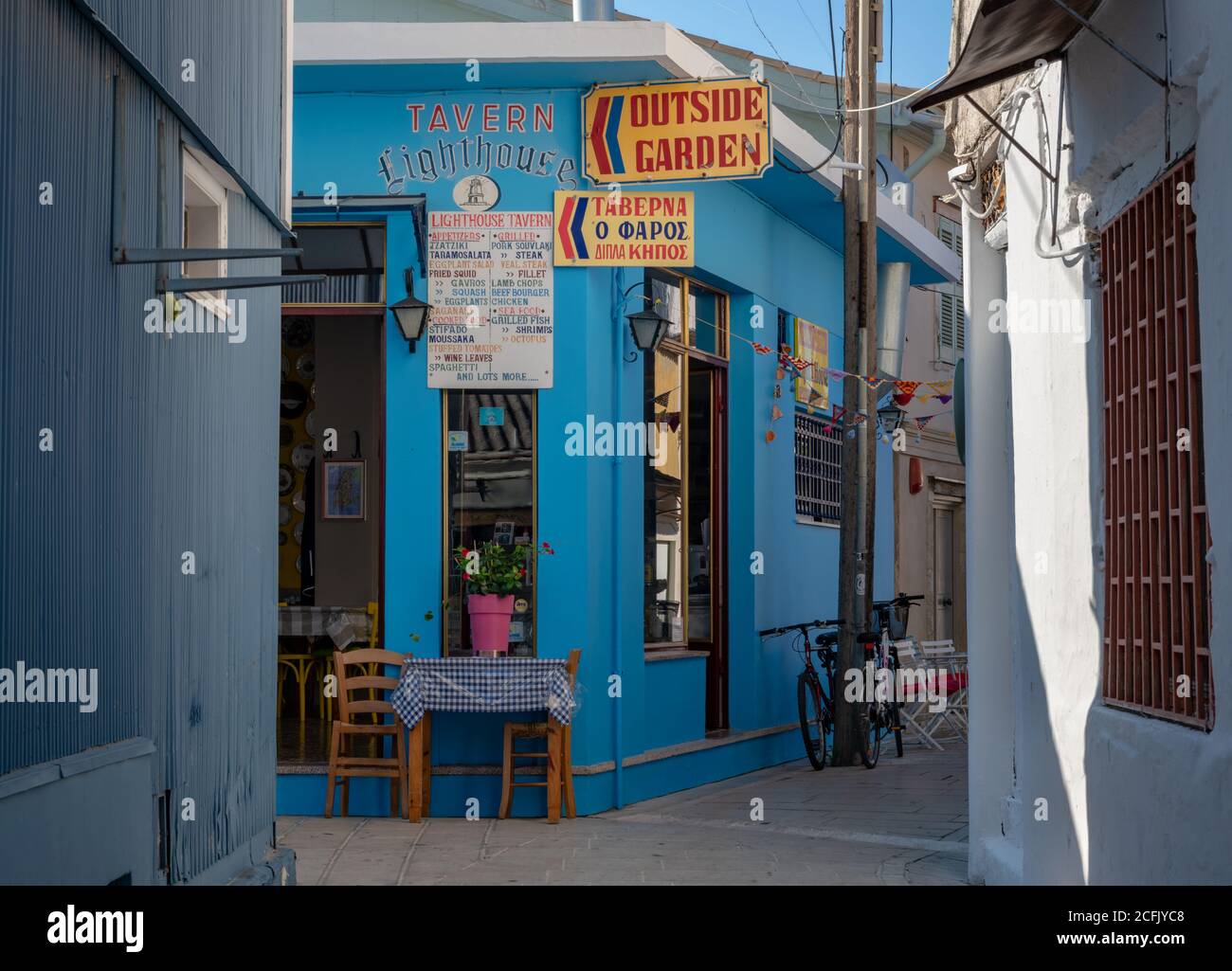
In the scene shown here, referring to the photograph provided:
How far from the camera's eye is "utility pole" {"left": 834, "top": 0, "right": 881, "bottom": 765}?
534 inches

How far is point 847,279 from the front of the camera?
13703 mm

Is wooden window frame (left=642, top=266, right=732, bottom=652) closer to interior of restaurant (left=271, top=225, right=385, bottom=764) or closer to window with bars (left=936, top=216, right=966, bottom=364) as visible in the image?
interior of restaurant (left=271, top=225, right=385, bottom=764)

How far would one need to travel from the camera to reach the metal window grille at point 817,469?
14719mm

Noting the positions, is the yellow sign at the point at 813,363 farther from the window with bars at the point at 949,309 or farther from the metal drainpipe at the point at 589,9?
the window with bars at the point at 949,309

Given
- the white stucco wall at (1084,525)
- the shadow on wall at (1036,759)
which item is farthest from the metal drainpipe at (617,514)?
the shadow on wall at (1036,759)

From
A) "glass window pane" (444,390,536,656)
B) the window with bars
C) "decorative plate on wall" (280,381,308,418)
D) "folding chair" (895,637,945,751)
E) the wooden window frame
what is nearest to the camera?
"glass window pane" (444,390,536,656)

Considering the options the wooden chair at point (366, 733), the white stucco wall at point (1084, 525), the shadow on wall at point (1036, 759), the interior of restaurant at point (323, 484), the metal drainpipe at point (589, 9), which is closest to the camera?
the white stucco wall at point (1084, 525)

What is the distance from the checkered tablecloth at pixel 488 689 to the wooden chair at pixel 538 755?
0.48ft

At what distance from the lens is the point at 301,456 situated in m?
16.2

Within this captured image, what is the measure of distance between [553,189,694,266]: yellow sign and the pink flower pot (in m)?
2.36

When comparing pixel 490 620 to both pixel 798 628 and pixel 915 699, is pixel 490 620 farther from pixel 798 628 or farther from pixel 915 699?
pixel 915 699

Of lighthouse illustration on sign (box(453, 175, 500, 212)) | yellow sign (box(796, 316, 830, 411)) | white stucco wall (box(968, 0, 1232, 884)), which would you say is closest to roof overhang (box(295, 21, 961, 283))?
lighthouse illustration on sign (box(453, 175, 500, 212))

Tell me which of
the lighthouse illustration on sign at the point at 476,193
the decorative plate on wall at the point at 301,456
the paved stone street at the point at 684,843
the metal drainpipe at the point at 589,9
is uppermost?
the metal drainpipe at the point at 589,9

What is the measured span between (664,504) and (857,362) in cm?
245
